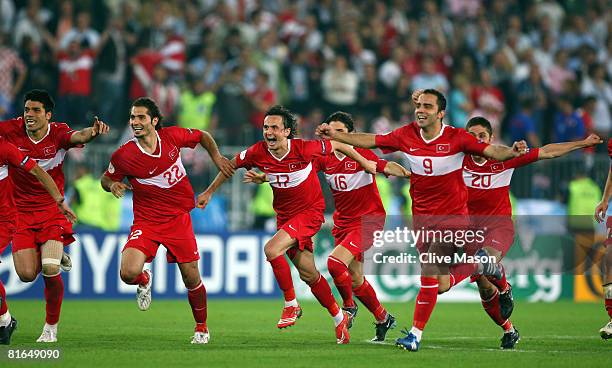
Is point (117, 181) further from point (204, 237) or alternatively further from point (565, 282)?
point (565, 282)

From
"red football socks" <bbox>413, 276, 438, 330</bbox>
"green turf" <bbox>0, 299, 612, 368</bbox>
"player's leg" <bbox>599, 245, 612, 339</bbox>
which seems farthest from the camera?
"player's leg" <bbox>599, 245, 612, 339</bbox>

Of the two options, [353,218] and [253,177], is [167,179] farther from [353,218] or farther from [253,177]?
[353,218]

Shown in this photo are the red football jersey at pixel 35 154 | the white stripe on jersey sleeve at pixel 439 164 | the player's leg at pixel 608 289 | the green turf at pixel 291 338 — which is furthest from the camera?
the player's leg at pixel 608 289

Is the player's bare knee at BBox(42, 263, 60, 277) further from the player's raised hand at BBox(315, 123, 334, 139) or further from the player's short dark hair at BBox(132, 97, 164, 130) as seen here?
the player's raised hand at BBox(315, 123, 334, 139)

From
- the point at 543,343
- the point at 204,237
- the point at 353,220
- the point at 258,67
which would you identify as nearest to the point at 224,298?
the point at 204,237

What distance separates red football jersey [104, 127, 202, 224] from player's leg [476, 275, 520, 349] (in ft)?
11.8

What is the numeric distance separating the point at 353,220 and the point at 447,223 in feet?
6.43

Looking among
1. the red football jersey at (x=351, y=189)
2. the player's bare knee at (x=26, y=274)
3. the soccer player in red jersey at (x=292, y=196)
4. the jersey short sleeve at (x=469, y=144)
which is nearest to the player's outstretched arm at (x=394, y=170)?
the red football jersey at (x=351, y=189)

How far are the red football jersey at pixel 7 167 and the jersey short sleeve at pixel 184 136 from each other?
1.68m

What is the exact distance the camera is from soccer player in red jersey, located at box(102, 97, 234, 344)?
1319 cm

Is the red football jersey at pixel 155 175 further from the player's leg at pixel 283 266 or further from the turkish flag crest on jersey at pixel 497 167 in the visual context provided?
the turkish flag crest on jersey at pixel 497 167

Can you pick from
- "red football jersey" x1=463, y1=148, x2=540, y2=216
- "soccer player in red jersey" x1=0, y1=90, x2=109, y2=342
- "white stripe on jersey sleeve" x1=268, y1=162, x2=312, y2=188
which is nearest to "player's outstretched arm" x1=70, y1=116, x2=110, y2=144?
"soccer player in red jersey" x1=0, y1=90, x2=109, y2=342

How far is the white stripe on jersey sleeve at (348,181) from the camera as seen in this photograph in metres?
14.5

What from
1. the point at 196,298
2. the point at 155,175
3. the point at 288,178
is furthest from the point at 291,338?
the point at 155,175
